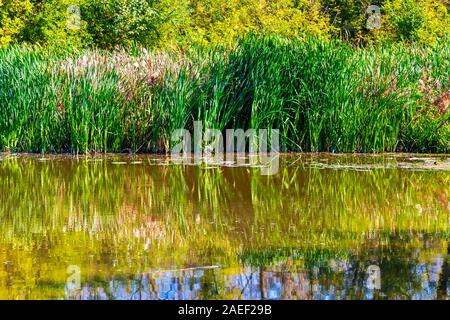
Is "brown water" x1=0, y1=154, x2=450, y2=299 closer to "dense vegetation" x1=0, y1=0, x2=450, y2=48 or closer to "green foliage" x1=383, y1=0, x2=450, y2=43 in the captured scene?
"dense vegetation" x1=0, y1=0, x2=450, y2=48

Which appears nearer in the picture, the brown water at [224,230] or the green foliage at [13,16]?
the brown water at [224,230]

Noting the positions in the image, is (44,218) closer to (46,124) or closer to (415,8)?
(46,124)

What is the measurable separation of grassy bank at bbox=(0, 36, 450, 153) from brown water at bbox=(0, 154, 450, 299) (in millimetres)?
1083

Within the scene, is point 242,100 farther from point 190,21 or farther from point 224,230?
point 190,21

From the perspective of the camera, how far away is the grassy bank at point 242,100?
1042 cm

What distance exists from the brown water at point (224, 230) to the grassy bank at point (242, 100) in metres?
1.08

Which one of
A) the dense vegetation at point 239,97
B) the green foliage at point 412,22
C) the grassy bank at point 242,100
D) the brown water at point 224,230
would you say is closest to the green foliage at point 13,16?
the dense vegetation at point 239,97

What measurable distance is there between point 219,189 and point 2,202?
1.95m

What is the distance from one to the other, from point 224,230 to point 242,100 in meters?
4.96

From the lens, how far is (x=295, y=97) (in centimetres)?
1053

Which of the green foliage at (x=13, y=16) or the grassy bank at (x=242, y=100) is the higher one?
the green foliage at (x=13, y=16)

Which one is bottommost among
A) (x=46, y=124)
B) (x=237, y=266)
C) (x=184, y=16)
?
(x=237, y=266)

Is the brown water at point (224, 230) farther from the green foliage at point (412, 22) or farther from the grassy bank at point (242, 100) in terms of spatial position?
the green foliage at point (412, 22)

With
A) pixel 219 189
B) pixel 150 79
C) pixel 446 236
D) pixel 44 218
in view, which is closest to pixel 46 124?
pixel 150 79
